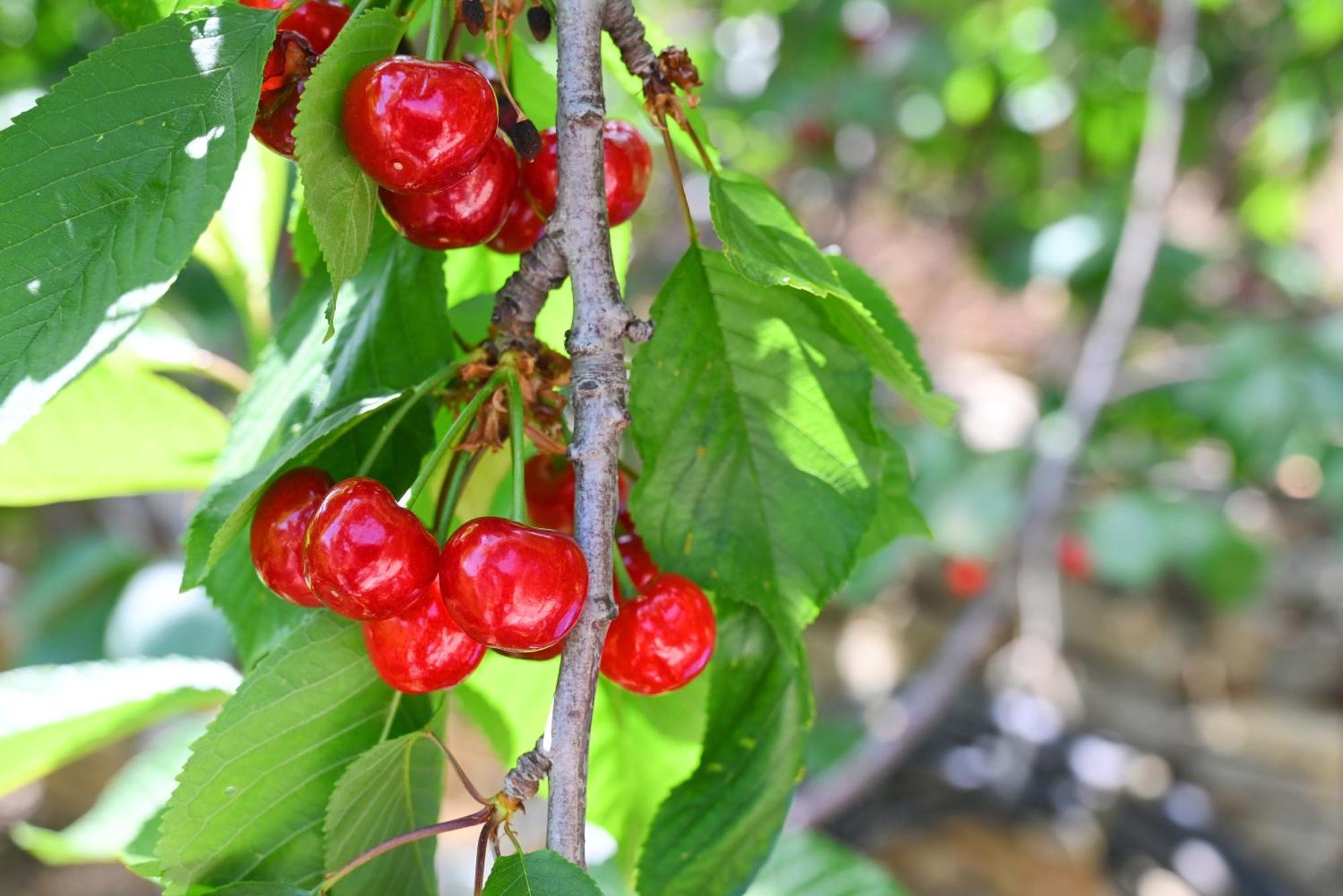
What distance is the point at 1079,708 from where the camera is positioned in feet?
13.9

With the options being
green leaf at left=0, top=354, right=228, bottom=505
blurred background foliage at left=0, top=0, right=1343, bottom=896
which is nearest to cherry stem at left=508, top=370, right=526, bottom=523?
green leaf at left=0, top=354, right=228, bottom=505

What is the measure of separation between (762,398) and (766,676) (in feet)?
0.73

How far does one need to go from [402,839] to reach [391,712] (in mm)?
143

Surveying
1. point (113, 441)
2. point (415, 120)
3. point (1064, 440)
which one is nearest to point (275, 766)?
point (415, 120)

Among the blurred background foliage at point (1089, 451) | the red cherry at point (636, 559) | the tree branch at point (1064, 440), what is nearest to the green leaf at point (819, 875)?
the red cherry at point (636, 559)

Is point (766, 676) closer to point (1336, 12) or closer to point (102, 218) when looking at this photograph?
point (102, 218)

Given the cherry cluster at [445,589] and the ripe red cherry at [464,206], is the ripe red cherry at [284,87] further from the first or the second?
the cherry cluster at [445,589]

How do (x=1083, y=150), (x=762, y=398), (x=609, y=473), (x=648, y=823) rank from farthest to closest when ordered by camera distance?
1. (x=1083, y=150)
2. (x=648, y=823)
3. (x=762, y=398)
4. (x=609, y=473)

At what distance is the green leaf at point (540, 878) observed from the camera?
61cm

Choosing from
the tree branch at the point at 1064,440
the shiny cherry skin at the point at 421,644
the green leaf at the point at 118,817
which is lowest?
the tree branch at the point at 1064,440

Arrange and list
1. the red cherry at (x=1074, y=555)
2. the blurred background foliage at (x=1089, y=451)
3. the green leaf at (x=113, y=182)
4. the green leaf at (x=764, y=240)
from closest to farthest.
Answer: the green leaf at (x=113, y=182), the green leaf at (x=764, y=240), the blurred background foliage at (x=1089, y=451), the red cherry at (x=1074, y=555)

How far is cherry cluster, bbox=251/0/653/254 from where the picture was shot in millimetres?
627

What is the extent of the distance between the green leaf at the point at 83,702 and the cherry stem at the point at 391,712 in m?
0.42

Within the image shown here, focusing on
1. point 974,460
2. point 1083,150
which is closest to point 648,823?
point 974,460
